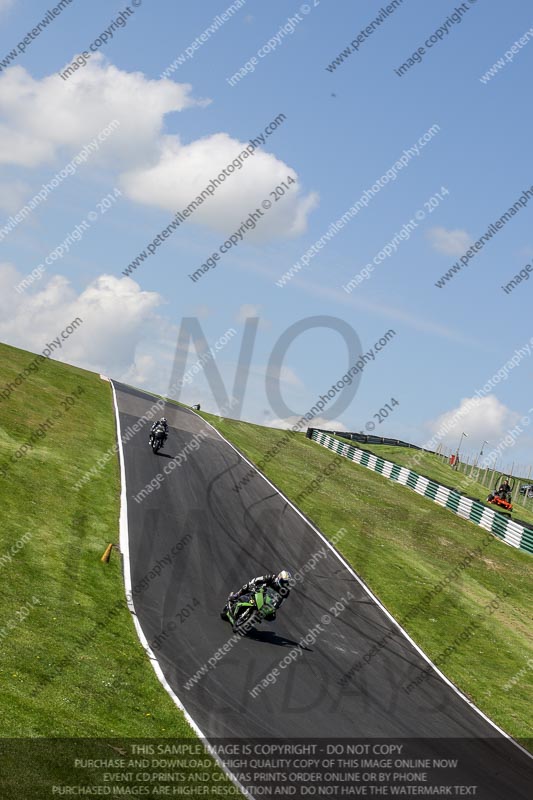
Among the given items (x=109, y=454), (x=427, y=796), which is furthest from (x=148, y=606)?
(x=109, y=454)

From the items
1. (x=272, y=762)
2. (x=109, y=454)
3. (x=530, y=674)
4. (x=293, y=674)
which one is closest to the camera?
(x=272, y=762)

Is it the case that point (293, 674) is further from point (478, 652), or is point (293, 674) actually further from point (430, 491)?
point (430, 491)

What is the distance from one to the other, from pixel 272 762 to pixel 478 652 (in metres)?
13.2

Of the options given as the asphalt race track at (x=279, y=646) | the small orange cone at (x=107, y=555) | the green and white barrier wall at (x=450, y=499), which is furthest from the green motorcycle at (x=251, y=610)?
the green and white barrier wall at (x=450, y=499)

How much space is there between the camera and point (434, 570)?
31.9 meters

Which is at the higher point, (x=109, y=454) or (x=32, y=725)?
(x=109, y=454)

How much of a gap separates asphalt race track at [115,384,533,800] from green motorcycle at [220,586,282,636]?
0.33 meters

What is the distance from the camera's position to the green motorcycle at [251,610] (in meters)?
17.7

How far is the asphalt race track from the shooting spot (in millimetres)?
14234

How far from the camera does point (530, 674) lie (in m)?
23.1

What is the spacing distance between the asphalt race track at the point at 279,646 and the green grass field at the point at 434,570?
1287 mm

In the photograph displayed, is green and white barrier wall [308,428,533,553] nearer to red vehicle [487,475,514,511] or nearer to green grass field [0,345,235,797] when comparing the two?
red vehicle [487,475,514,511]

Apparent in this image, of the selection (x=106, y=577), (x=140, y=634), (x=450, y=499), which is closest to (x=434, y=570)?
(x=450, y=499)

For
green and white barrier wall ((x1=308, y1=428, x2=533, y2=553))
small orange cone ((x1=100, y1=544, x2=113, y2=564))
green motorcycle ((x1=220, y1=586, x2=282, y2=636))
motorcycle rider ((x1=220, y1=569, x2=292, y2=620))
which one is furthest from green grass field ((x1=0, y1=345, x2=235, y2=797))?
green and white barrier wall ((x1=308, y1=428, x2=533, y2=553))
